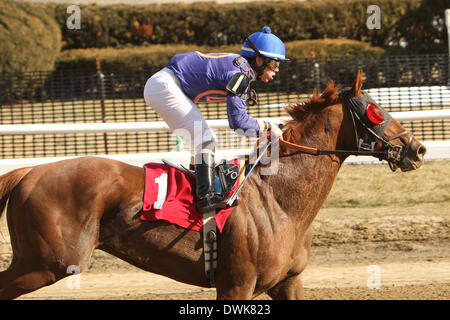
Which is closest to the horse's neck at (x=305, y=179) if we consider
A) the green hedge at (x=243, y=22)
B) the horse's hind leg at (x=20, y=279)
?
the horse's hind leg at (x=20, y=279)

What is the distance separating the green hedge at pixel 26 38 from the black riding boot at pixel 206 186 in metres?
11.3

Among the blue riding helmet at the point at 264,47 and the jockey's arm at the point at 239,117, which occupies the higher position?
the blue riding helmet at the point at 264,47

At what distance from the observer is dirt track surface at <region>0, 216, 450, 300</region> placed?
530 centimetres

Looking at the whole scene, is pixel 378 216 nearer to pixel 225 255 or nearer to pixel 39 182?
pixel 225 255

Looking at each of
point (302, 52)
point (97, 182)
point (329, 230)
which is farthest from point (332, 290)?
point (302, 52)

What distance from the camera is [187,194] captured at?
3.98 meters

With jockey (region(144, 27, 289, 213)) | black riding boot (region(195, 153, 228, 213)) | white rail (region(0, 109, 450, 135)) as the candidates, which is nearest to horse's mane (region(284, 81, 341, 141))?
jockey (region(144, 27, 289, 213))

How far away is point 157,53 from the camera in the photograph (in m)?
15.8

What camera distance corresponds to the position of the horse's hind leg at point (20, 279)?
12.4ft

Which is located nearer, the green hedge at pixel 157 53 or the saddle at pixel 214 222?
the saddle at pixel 214 222

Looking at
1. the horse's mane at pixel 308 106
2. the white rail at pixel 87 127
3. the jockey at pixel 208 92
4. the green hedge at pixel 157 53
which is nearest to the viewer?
the jockey at pixel 208 92

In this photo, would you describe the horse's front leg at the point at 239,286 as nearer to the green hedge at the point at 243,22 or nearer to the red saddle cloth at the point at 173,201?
the red saddle cloth at the point at 173,201

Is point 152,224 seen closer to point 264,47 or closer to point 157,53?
point 264,47

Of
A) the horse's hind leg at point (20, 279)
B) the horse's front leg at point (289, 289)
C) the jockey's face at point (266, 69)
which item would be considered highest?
the jockey's face at point (266, 69)
